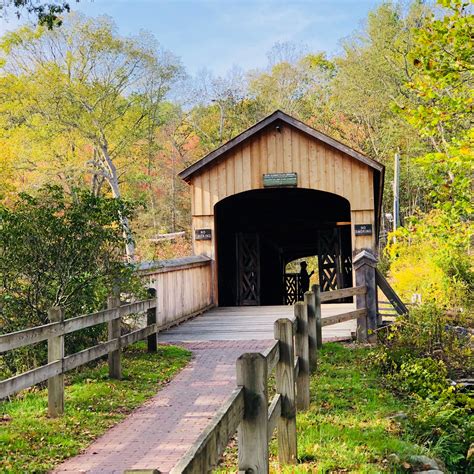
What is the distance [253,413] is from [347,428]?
3.05 m

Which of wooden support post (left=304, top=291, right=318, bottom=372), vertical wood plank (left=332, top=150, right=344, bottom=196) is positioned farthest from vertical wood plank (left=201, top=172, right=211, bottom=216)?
wooden support post (left=304, top=291, right=318, bottom=372)

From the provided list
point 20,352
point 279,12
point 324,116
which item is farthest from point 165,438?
point 279,12

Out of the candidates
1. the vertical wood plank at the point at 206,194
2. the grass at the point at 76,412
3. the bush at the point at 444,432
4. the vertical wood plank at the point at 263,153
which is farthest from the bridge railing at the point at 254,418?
the vertical wood plank at the point at 206,194

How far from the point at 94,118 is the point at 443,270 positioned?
82.8 ft

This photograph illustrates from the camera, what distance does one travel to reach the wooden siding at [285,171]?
16.0m

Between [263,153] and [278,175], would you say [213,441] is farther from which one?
[263,153]

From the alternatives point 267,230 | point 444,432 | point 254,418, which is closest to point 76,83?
point 267,230

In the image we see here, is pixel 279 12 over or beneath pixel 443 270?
over

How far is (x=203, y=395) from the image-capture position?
7.60 m

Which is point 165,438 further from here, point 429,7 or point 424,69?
point 429,7

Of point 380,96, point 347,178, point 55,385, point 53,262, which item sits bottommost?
point 55,385

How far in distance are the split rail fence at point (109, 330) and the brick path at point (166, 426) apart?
0.83 m

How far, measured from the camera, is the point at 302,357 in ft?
22.1

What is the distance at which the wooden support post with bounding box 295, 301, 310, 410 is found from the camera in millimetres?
6691
